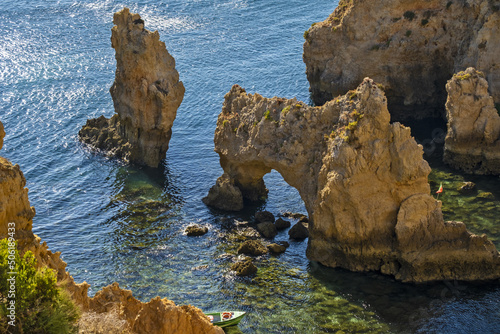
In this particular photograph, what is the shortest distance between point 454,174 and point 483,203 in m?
6.29

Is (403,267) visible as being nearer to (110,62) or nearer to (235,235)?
(235,235)

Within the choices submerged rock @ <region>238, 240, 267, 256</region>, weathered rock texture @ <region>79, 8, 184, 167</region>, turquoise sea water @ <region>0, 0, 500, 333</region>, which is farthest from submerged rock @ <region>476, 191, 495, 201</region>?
weathered rock texture @ <region>79, 8, 184, 167</region>

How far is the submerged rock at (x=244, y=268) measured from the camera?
45875mm

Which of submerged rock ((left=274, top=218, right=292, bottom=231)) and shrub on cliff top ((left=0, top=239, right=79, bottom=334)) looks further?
submerged rock ((left=274, top=218, right=292, bottom=231))

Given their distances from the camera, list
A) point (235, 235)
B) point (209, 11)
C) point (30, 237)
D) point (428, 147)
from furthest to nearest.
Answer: point (209, 11) → point (428, 147) → point (235, 235) → point (30, 237)

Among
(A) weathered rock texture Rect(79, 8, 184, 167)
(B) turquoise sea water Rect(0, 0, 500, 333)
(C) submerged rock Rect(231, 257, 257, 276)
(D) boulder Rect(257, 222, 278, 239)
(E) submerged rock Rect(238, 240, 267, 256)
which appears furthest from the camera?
(A) weathered rock texture Rect(79, 8, 184, 167)

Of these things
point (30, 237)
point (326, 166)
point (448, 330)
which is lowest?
point (448, 330)

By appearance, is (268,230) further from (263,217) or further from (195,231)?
(195,231)

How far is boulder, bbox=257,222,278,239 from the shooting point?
50781 millimetres

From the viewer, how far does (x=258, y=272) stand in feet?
152

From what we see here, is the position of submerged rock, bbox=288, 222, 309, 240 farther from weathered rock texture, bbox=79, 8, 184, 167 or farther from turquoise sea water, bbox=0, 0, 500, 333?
weathered rock texture, bbox=79, 8, 184, 167

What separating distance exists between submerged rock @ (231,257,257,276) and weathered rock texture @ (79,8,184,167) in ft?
69.3

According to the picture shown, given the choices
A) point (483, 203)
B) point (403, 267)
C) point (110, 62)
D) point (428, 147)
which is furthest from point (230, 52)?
point (403, 267)

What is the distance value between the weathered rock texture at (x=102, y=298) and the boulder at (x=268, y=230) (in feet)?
67.6
